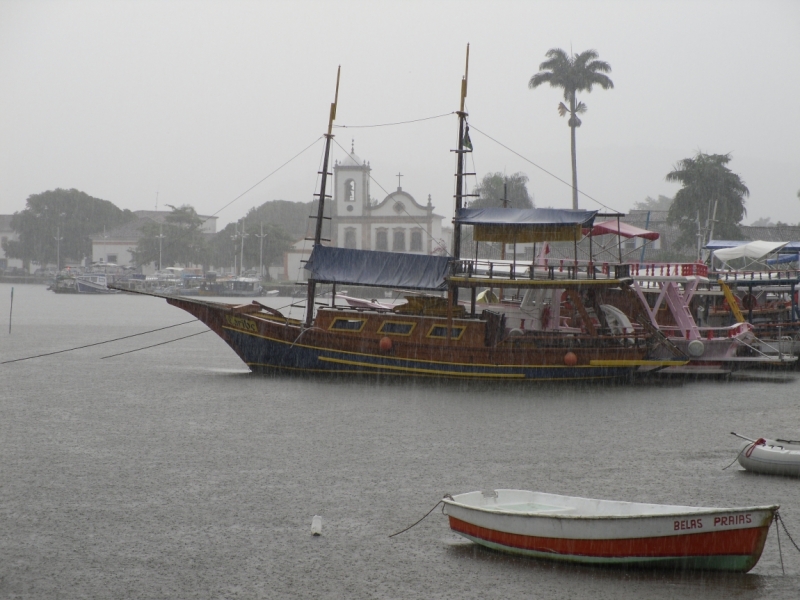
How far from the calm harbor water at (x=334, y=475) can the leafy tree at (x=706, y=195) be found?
4203 cm

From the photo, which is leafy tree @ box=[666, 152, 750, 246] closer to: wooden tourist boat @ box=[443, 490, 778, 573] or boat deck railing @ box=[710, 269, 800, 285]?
boat deck railing @ box=[710, 269, 800, 285]

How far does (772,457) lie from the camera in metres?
16.6

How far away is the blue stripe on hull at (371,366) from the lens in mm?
29938

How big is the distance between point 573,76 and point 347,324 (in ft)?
153

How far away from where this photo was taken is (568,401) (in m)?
27.2

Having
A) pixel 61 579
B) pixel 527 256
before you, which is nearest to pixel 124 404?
pixel 61 579

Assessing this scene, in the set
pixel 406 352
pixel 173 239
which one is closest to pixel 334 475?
pixel 406 352

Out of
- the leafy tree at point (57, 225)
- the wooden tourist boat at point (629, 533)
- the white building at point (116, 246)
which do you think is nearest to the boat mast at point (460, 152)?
the wooden tourist boat at point (629, 533)

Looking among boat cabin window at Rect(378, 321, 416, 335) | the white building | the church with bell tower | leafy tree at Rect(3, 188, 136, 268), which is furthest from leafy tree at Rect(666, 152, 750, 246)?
leafy tree at Rect(3, 188, 136, 268)

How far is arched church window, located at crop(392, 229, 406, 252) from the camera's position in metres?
112

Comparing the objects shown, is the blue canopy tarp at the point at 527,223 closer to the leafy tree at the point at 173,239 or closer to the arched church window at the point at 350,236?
the arched church window at the point at 350,236

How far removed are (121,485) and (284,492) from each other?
278 centimetres

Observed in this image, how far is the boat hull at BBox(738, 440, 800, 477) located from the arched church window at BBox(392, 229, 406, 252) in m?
95.2

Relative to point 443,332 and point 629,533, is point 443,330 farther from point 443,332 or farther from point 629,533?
point 629,533
